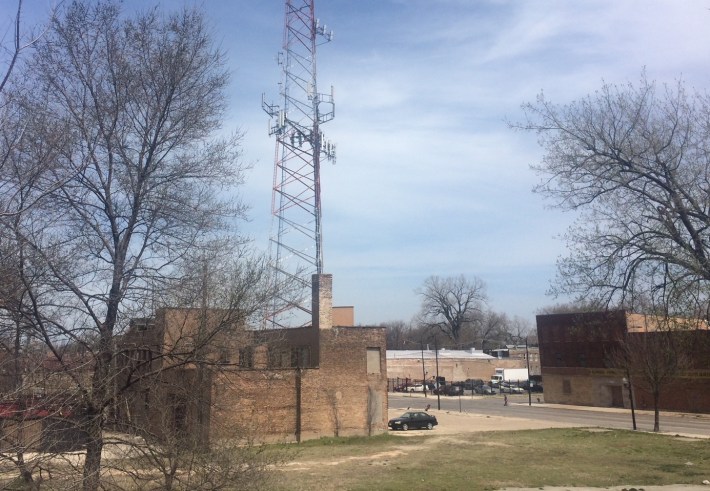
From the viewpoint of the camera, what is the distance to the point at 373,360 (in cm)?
3228

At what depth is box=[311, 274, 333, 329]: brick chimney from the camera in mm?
30203

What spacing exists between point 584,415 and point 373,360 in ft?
79.3

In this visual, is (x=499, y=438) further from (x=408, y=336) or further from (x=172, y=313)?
(x=408, y=336)

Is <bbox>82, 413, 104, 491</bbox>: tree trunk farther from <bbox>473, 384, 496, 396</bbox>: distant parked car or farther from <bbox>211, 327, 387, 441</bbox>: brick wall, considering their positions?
<bbox>473, 384, 496, 396</bbox>: distant parked car

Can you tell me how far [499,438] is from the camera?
98.5 ft

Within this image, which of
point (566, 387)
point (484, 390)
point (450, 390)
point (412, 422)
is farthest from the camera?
point (484, 390)

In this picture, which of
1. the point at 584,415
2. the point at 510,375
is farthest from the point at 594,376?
the point at 510,375

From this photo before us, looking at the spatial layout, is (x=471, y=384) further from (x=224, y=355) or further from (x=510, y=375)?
(x=224, y=355)

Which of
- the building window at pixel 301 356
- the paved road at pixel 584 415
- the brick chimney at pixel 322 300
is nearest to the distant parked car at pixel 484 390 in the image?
the paved road at pixel 584 415

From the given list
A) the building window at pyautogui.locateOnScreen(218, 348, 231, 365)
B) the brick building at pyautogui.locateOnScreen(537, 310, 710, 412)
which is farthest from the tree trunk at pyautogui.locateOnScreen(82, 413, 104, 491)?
the brick building at pyautogui.locateOnScreen(537, 310, 710, 412)

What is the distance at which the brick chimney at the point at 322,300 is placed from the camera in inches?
1189

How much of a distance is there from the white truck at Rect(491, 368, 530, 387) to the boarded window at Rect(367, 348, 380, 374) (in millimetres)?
55274

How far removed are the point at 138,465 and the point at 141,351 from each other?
1757 millimetres

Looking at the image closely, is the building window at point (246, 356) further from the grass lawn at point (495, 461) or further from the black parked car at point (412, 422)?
the black parked car at point (412, 422)
